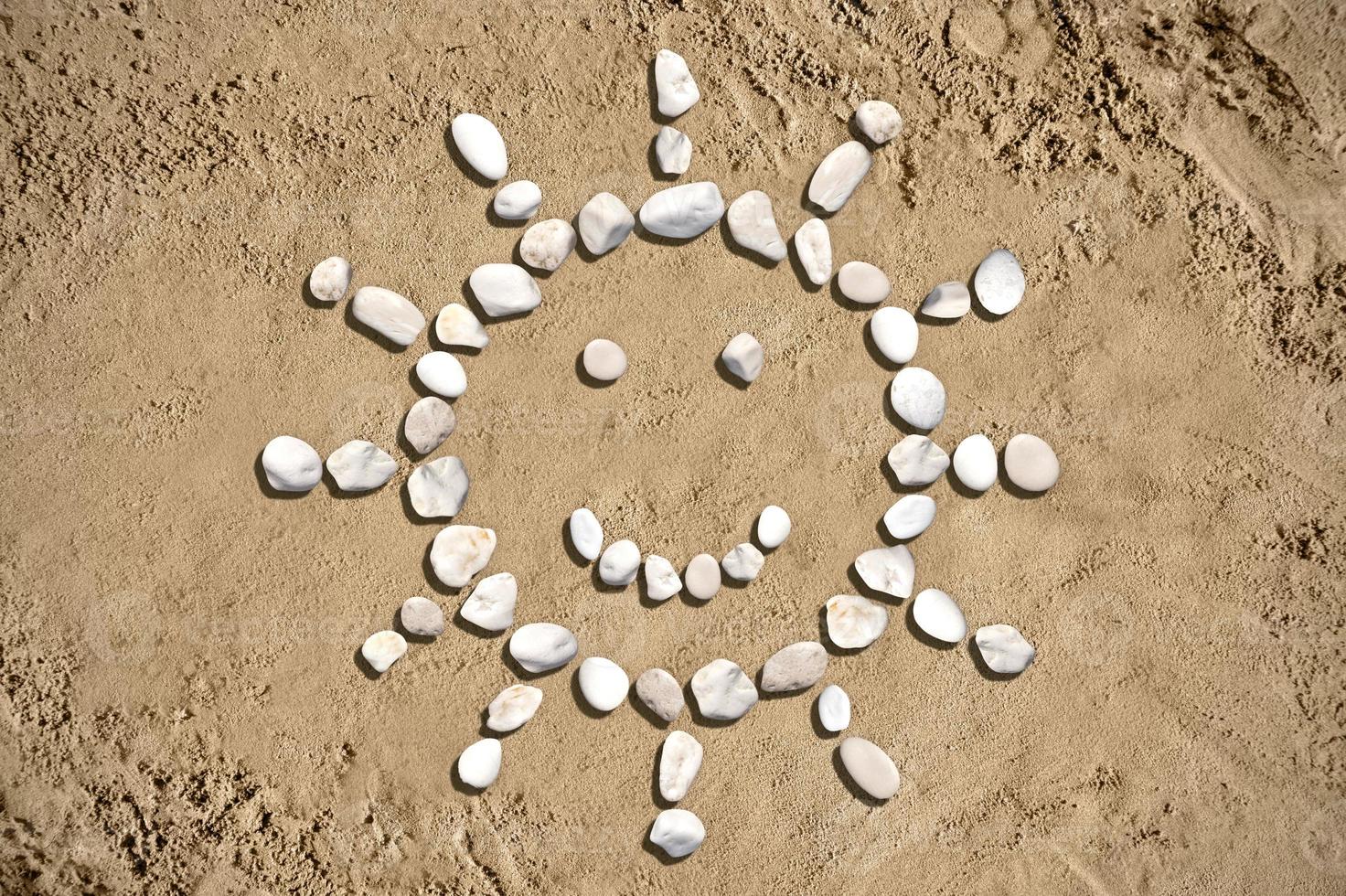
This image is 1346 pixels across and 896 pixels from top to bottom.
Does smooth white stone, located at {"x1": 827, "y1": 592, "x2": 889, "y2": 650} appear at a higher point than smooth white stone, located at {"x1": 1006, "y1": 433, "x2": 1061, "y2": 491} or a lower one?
lower

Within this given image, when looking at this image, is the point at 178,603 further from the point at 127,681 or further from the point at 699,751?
the point at 699,751

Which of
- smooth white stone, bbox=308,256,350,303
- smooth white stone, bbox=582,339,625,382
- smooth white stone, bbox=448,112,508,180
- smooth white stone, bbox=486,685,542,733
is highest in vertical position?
smooth white stone, bbox=448,112,508,180

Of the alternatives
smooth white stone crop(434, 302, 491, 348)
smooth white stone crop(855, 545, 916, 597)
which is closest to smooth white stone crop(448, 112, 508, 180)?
smooth white stone crop(434, 302, 491, 348)

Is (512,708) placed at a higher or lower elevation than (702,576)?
lower

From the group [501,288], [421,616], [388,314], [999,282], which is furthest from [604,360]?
[999,282]

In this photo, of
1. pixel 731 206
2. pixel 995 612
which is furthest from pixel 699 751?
pixel 731 206

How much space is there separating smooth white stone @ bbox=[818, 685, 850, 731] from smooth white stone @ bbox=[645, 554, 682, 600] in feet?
0.67

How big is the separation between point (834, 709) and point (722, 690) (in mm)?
125

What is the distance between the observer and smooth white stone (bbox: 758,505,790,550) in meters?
0.88

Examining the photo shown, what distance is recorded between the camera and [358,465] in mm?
865

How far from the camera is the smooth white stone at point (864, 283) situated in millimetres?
894

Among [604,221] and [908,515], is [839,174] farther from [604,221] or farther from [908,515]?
[908,515]

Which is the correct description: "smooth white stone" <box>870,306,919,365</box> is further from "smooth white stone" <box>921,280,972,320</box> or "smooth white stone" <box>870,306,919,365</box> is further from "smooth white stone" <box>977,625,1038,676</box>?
"smooth white stone" <box>977,625,1038,676</box>

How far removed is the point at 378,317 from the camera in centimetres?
87
